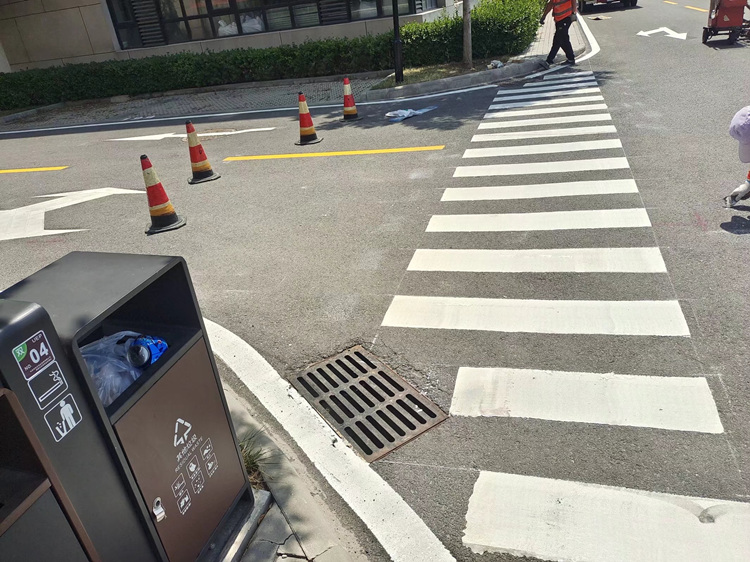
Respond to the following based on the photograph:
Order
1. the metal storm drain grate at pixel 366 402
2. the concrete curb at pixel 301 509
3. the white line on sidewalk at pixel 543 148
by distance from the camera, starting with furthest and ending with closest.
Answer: the white line on sidewalk at pixel 543 148, the metal storm drain grate at pixel 366 402, the concrete curb at pixel 301 509

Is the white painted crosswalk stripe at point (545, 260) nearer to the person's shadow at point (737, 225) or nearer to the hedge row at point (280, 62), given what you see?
the person's shadow at point (737, 225)

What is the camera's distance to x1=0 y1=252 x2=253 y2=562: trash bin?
76.1 inches

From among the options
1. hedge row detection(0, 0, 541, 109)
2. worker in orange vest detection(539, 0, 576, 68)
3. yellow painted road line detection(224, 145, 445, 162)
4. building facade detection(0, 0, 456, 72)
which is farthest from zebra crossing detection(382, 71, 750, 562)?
building facade detection(0, 0, 456, 72)

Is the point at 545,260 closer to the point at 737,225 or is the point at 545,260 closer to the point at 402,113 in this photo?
the point at 737,225

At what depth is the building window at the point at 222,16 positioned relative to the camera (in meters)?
18.9

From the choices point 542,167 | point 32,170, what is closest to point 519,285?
point 542,167

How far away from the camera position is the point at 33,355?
6.15ft

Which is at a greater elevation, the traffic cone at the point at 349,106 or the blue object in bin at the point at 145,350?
the blue object in bin at the point at 145,350

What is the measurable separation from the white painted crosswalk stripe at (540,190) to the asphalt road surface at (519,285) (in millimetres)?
44

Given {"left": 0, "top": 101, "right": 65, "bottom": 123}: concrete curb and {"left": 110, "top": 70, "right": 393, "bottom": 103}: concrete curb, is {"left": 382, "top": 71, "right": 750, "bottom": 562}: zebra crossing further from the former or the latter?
{"left": 0, "top": 101, "right": 65, "bottom": 123}: concrete curb

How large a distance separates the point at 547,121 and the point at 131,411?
9810 millimetres

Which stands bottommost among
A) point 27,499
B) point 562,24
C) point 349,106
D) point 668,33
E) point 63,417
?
point 668,33

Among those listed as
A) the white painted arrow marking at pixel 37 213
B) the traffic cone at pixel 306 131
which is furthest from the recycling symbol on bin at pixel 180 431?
the traffic cone at pixel 306 131

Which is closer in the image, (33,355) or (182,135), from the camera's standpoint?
(33,355)
